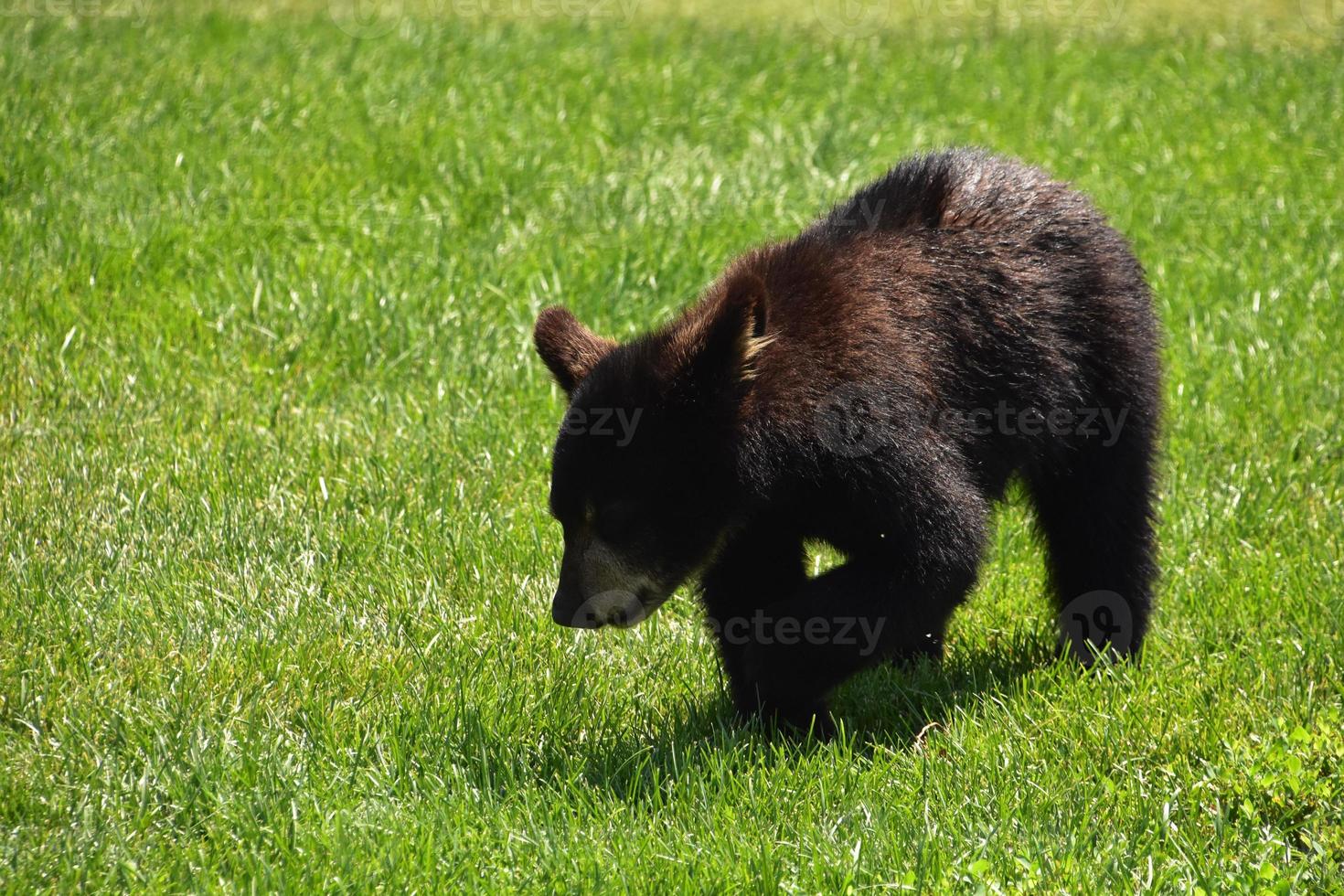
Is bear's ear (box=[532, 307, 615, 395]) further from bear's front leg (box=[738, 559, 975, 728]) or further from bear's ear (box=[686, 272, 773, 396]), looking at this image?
bear's front leg (box=[738, 559, 975, 728])

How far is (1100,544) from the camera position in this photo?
478 centimetres

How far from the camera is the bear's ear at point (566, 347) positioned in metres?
4.39

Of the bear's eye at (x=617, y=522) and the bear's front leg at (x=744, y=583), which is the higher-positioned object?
the bear's eye at (x=617, y=522)

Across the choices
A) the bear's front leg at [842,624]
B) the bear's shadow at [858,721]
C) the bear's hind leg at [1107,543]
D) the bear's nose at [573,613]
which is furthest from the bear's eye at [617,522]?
Result: the bear's hind leg at [1107,543]

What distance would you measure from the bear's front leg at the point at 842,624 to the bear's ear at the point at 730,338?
2.09 feet

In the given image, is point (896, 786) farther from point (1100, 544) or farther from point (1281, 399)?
point (1281, 399)

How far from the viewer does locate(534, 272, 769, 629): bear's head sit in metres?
3.97

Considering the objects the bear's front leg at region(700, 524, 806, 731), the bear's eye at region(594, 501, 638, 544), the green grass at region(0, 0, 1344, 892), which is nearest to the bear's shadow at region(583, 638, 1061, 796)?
the green grass at region(0, 0, 1344, 892)

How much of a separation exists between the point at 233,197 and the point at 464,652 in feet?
12.4

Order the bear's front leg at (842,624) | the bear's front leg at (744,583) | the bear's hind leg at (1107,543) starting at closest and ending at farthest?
the bear's front leg at (842,624), the bear's front leg at (744,583), the bear's hind leg at (1107,543)

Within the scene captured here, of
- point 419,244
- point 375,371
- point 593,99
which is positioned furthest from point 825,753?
point 593,99

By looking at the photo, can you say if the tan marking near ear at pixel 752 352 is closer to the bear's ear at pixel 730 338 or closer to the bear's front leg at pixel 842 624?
the bear's ear at pixel 730 338

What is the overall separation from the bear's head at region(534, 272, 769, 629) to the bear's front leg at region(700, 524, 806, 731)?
0.82 feet

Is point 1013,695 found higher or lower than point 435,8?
lower
